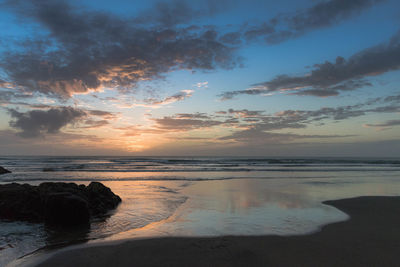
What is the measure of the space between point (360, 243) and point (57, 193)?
9290mm

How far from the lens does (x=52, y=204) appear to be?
812 centimetres

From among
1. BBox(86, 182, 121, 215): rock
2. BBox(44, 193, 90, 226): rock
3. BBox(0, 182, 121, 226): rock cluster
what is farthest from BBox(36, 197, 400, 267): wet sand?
BBox(86, 182, 121, 215): rock

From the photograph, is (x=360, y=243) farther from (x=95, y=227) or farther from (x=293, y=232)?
(x=95, y=227)

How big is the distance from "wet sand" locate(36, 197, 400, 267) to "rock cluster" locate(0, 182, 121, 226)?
2720mm

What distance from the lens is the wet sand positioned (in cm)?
484

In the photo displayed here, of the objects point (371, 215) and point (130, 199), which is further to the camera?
point (130, 199)

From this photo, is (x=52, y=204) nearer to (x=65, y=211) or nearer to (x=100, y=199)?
(x=65, y=211)

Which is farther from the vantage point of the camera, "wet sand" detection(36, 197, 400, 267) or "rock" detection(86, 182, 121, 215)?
"rock" detection(86, 182, 121, 215)

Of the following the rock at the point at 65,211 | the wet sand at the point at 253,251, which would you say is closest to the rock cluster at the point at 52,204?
the rock at the point at 65,211

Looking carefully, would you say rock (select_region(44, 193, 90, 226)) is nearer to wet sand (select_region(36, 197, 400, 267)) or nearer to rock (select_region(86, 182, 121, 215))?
rock (select_region(86, 182, 121, 215))

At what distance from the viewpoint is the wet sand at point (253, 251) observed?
484 cm

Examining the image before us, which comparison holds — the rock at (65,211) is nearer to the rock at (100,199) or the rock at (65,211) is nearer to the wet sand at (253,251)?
the rock at (100,199)

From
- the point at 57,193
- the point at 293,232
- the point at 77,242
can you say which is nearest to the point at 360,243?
the point at 293,232

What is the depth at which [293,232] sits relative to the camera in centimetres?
670
